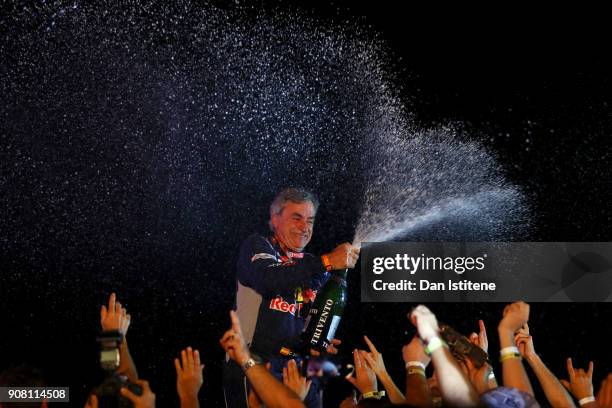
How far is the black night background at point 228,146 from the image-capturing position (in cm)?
680

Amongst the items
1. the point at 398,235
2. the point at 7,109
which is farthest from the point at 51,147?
the point at 398,235

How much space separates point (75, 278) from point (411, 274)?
10.6ft

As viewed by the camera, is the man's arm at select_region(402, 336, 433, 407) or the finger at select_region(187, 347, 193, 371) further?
the finger at select_region(187, 347, 193, 371)

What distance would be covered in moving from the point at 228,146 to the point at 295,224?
1484 mm

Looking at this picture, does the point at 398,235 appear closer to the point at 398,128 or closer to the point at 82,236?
the point at 398,128

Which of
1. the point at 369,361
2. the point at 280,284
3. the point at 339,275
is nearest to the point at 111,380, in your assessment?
the point at 369,361

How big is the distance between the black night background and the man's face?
946 mm

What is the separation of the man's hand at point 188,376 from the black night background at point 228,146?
9.79ft

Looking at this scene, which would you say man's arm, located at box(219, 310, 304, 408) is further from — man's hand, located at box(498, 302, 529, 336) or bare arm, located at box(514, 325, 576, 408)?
bare arm, located at box(514, 325, 576, 408)

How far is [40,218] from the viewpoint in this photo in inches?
271

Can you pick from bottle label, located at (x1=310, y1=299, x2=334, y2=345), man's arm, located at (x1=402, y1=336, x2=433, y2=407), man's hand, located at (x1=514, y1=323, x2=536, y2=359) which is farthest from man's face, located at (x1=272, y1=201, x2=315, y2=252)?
man's arm, located at (x1=402, y1=336, x2=433, y2=407)

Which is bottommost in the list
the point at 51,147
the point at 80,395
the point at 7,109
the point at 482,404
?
the point at 482,404

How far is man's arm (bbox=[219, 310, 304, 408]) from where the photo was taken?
3.29 metres

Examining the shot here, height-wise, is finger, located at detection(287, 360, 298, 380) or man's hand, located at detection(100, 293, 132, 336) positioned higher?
man's hand, located at detection(100, 293, 132, 336)
